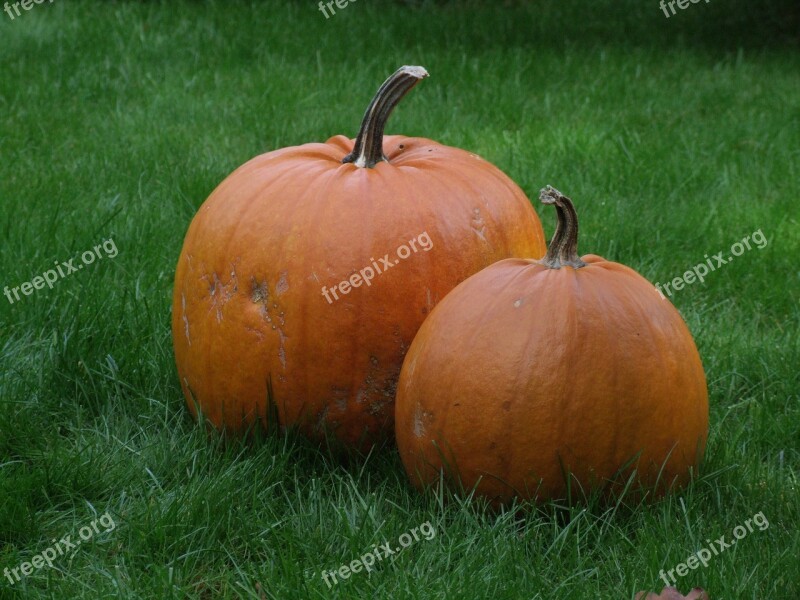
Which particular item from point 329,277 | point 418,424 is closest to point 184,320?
point 329,277

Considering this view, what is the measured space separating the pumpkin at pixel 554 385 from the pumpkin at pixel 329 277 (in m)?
0.18

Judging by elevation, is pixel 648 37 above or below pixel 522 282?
below

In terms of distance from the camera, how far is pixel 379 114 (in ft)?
9.21

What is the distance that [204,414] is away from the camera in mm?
2840

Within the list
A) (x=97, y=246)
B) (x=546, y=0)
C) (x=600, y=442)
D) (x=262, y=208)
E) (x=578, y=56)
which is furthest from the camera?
(x=546, y=0)

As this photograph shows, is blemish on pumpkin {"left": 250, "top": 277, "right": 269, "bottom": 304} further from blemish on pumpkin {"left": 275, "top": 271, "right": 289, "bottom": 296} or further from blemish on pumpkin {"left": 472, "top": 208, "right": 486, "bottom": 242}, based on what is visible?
blemish on pumpkin {"left": 472, "top": 208, "right": 486, "bottom": 242}

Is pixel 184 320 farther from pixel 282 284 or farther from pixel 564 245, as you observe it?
pixel 564 245

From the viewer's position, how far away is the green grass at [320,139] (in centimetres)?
232

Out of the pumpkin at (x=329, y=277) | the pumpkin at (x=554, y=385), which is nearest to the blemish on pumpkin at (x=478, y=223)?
the pumpkin at (x=329, y=277)

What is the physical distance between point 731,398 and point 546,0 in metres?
8.17

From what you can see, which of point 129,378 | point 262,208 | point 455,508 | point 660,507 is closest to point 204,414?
point 129,378

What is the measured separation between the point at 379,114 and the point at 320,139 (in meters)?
2.56

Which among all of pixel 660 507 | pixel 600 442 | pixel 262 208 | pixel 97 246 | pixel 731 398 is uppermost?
pixel 262 208

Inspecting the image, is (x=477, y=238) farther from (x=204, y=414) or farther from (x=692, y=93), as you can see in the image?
(x=692, y=93)
